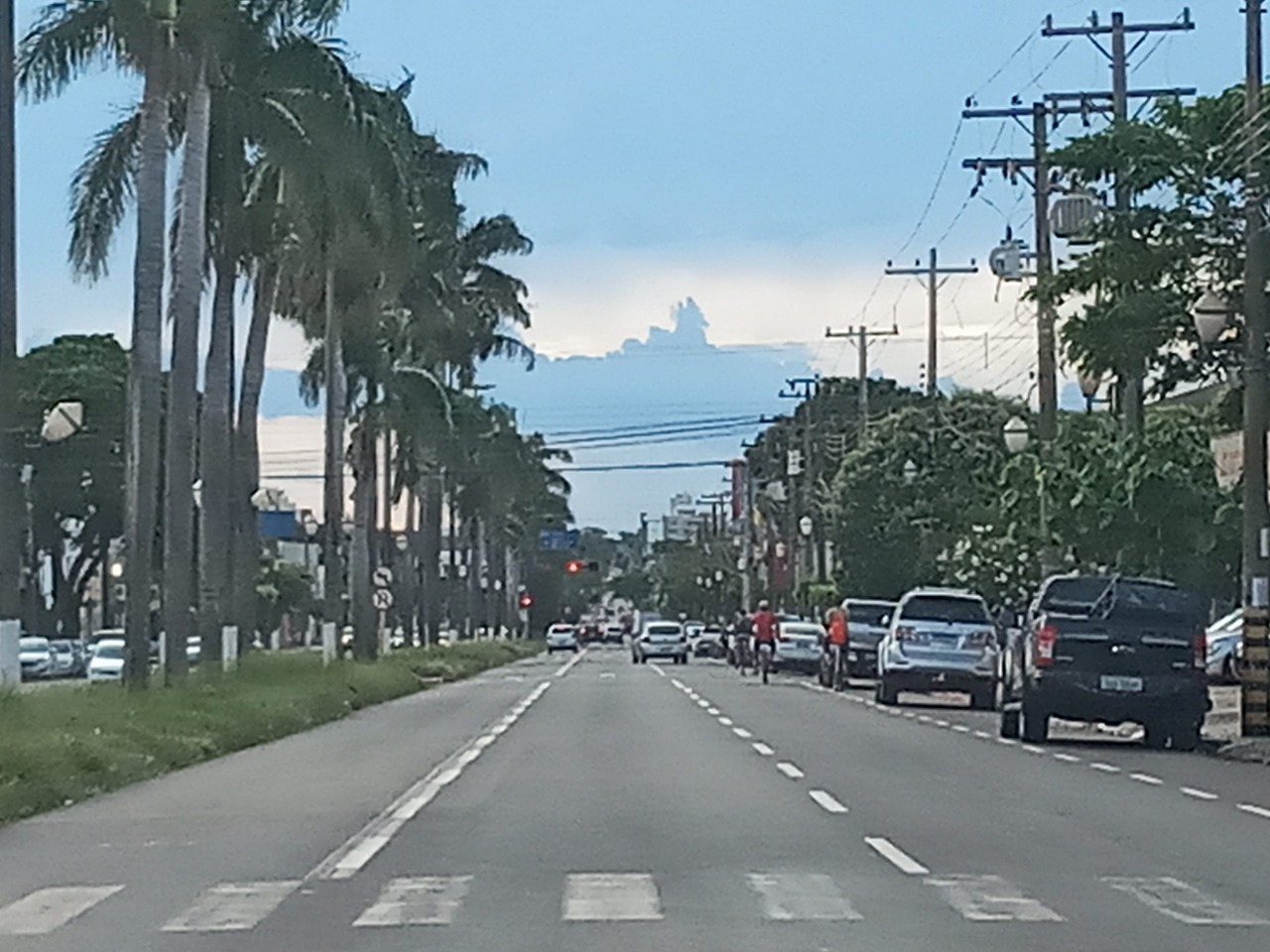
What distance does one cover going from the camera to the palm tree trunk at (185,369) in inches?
1383

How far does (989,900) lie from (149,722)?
16.1m

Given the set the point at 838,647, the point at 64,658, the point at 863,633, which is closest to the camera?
the point at 863,633

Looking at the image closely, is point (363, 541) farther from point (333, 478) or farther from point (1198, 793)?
point (1198, 793)

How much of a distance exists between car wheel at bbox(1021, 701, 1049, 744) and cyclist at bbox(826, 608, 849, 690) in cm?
2126

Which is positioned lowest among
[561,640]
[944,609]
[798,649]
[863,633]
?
[561,640]

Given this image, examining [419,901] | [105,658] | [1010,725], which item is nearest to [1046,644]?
[1010,725]

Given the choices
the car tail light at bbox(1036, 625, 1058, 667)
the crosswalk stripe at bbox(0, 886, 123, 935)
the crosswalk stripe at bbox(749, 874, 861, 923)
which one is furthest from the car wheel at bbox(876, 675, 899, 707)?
the crosswalk stripe at bbox(0, 886, 123, 935)

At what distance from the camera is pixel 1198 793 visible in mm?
21781

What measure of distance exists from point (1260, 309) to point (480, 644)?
57.3 m

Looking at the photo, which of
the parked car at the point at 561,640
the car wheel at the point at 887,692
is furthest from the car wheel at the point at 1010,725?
the parked car at the point at 561,640

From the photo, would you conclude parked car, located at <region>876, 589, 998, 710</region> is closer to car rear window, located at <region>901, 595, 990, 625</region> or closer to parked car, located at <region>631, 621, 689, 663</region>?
car rear window, located at <region>901, 595, 990, 625</region>

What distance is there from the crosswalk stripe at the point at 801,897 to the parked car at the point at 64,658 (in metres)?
57.7

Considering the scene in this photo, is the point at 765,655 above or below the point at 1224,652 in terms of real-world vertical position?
below

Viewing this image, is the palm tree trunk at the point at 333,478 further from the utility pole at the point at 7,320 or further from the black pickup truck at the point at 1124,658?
the black pickup truck at the point at 1124,658
